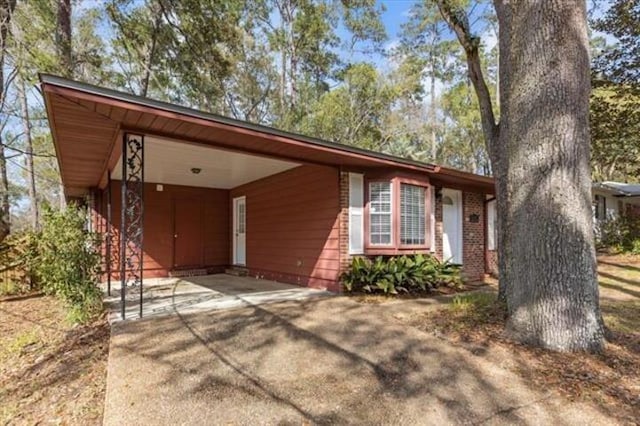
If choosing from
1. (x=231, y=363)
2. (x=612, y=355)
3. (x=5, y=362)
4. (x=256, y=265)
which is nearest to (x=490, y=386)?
(x=612, y=355)

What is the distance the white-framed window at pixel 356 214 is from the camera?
6664 mm

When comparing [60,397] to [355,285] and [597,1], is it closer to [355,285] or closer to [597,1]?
[355,285]

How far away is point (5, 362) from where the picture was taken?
12.5ft

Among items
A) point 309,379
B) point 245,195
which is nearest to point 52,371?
point 309,379

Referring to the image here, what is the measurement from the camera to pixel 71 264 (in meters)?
4.56

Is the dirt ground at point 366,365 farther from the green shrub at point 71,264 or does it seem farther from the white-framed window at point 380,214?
the white-framed window at point 380,214

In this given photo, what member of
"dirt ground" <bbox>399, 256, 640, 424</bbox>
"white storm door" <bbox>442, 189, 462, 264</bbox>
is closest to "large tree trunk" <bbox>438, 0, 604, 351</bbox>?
"dirt ground" <bbox>399, 256, 640, 424</bbox>

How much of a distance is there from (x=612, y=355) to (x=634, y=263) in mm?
9604

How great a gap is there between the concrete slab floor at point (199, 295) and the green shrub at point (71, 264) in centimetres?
38

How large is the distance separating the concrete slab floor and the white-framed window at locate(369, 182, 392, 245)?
1350 mm

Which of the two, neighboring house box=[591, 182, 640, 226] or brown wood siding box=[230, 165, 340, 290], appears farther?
neighboring house box=[591, 182, 640, 226]

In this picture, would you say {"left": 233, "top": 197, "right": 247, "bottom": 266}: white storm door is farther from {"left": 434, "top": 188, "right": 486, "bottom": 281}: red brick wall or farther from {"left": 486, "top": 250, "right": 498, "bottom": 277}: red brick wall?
{"left": 486, "top": 250, "right": 498, "bottom": 277}: red brick wall

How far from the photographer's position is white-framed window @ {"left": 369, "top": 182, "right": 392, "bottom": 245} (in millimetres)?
6770

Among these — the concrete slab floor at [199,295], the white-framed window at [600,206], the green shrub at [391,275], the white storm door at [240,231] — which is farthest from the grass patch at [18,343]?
the white-framed window at [600,206]
